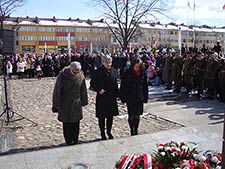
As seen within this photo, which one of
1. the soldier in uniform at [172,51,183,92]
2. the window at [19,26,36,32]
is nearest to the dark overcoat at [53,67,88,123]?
the soldier in uniform at [172,51,183,92]

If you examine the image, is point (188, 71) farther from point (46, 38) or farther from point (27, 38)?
point (27, 38)

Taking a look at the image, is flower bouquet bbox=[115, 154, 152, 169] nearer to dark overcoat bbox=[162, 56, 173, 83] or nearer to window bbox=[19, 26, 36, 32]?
dark overcoat bbox=[162, 56, 173, 83]

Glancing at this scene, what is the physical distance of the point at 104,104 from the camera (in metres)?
5.91

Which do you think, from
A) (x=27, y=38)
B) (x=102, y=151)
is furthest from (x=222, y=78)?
(x=27, y=38)

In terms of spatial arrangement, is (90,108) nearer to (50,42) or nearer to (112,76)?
(112,76)

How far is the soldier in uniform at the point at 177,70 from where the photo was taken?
492 inches

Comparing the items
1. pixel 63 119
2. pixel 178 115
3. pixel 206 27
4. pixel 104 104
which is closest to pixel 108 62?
pixel 104 104

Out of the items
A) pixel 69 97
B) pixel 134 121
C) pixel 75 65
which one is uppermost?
pixel 75 65

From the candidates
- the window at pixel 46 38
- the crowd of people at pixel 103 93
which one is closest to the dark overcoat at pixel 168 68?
the crowd of people at pixel 103 93

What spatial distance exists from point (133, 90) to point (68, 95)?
1.34 meters

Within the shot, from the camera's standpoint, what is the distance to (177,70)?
12.6 metres

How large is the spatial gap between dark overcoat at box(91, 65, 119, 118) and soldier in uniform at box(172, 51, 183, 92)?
707 cm

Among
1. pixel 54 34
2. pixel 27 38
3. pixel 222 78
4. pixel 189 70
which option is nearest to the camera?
pixel 222 78

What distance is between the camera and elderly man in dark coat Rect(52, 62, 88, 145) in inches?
219
